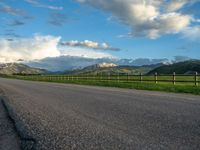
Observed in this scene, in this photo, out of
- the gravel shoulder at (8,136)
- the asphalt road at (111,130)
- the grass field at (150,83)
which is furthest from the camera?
the grass field at (150,83)

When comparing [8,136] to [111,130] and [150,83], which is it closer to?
[111,130]

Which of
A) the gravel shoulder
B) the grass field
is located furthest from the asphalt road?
the grass field

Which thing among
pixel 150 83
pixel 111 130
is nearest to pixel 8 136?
pixel 111 130

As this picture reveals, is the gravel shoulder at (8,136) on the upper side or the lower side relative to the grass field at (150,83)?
lower

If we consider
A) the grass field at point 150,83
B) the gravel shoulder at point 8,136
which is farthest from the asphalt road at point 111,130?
the grass field at point 150,83

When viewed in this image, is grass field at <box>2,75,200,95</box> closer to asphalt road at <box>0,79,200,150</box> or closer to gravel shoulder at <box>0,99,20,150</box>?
asphalt road at <box>0,79,200,150</box>

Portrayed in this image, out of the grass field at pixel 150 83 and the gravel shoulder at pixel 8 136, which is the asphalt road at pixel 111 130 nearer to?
the gravel shoulder at pixel 8 136

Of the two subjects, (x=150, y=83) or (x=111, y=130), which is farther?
(x=150, y=83)

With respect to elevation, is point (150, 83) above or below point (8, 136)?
above

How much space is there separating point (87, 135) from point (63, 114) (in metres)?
3.85

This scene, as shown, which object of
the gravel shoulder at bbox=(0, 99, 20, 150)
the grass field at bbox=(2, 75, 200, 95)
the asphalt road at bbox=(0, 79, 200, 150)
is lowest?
the gravel shoulder at bbox=(0, 99, 20, 150)

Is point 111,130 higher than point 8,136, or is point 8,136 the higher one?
point 111,130

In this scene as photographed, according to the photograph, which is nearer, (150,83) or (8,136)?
(8,136)

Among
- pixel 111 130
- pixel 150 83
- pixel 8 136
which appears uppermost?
pixel 150 83
